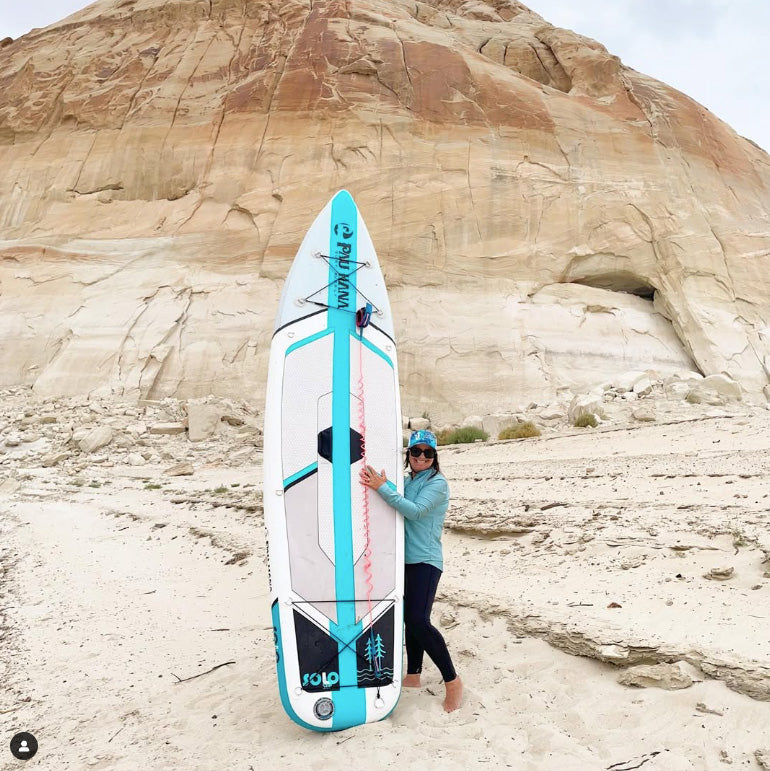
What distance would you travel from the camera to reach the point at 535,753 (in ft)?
Answer: 8.91

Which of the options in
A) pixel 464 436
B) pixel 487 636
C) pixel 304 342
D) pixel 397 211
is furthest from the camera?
pixel 397 211

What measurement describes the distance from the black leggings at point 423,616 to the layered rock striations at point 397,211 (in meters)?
13.0

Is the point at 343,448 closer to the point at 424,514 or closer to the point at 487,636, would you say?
the point at 424,514

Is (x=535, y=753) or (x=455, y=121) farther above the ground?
(x=455, y=121)

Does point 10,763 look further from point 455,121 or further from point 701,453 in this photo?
point 455,121

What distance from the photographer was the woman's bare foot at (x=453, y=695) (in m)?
3.15

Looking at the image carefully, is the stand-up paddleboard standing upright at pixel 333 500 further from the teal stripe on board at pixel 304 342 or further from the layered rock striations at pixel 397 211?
the layered rock striations at pixel 397 211

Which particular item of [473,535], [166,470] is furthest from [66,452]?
[473,535]

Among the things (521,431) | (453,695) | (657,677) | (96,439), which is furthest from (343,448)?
(96,439)

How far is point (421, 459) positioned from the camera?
345cm

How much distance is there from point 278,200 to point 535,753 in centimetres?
1839

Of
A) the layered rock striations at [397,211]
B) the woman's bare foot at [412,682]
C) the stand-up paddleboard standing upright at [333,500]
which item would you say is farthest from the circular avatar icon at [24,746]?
the layered rock striations at [397,211]

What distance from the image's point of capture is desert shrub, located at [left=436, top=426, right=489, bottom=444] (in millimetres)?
13430

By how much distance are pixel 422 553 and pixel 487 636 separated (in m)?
0.91
